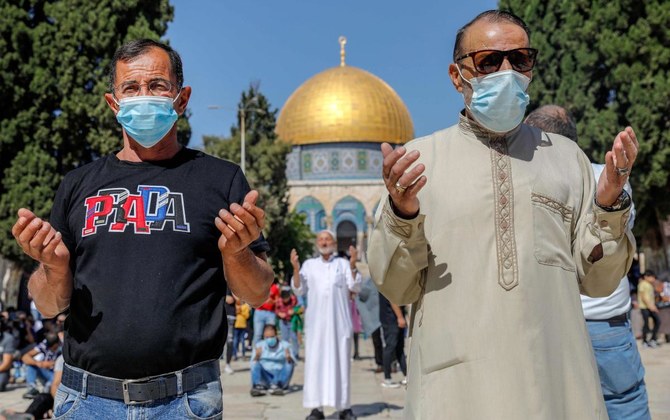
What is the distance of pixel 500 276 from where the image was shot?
2.41 meters

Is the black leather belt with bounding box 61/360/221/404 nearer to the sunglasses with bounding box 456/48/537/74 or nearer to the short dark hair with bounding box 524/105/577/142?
the sunglasses with bounding box 456/48/537/74

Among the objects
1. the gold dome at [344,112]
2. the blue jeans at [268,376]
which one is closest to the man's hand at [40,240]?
the blue jeans at [268,376]

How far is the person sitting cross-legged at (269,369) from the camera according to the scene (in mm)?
9297

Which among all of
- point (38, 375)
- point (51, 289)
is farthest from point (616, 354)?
point (38, 375)

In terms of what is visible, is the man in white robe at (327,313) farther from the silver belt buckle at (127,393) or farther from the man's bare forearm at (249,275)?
the silver belt buckle at (127,393)

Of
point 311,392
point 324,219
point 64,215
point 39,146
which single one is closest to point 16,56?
point 39,146

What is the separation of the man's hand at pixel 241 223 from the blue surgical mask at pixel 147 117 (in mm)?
432

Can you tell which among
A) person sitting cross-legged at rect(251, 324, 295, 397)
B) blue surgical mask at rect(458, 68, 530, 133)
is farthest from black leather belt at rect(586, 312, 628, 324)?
person sitting cross-legged at rect(251, 324, 295, 397)

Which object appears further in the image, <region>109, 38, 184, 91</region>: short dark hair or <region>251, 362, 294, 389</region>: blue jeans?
<region>251, 362, 294, 389</region>: blue jeans

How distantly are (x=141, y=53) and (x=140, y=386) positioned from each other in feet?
3.48

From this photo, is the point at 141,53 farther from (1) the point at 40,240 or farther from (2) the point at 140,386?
(2) the point at 140,386

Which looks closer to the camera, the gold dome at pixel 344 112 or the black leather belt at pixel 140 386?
the black leather belt at pixel 140 386

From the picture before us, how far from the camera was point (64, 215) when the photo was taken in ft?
8.61

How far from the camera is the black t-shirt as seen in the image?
7.91ft
